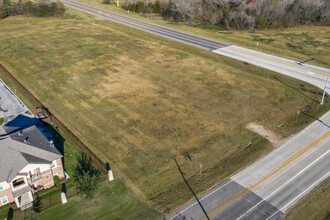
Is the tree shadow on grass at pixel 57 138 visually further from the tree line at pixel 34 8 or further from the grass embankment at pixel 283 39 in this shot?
the tree line at pixel 34 8

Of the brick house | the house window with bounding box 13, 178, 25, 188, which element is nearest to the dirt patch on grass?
the brick house

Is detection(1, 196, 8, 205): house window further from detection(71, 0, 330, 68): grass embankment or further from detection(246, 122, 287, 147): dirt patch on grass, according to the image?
detection(71, 0, 330, 68): grass embankment

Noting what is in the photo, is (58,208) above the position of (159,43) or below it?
below

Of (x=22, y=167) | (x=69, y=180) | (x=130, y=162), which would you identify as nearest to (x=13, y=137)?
(x=22, y=167)

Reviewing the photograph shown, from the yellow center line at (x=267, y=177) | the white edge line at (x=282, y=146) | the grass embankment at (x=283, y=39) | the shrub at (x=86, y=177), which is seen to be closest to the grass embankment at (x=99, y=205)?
the shrub at (x=86, y=177)

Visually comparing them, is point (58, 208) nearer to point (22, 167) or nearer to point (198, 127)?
point (22, 167)
